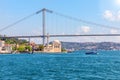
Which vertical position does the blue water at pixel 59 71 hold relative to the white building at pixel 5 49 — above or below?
below

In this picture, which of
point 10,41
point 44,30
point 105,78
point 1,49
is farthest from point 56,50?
point 105,78

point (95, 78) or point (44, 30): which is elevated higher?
point (44, 30)

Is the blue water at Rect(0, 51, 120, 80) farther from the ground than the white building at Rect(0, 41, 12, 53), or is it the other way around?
the white building at Rect(0, 41, 12, 53)

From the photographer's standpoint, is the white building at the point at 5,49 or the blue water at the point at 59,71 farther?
the white building at the point at 5,49

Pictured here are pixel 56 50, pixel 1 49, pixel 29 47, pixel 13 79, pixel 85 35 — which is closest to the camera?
pixel 13 79

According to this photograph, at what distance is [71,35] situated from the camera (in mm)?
101000

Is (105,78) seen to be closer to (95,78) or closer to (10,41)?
(95,78)

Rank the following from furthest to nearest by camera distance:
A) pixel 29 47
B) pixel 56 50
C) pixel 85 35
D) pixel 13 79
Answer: pixel 56 50
pixel 29 47
pixel 85 35
pixel 13 79

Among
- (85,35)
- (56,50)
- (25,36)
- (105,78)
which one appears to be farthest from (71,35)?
(105,78)

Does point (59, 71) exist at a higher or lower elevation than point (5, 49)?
lower

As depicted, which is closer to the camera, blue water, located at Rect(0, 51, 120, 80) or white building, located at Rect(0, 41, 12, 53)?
blue water, located at Rect(0, 51, 120, 80)

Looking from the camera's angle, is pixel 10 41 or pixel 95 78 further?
pixel 10 41

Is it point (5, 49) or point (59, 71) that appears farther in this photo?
point (5, 49)

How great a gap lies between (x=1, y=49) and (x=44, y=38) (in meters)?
25.1
